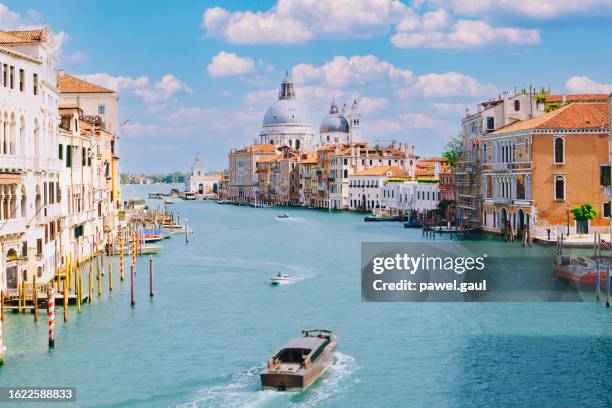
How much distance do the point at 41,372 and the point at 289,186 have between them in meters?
64.9

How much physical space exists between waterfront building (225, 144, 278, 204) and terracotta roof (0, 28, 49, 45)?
222ft

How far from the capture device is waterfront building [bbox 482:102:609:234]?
29219mm

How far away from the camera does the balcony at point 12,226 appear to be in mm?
15234

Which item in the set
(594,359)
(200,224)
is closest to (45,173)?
(594,359)

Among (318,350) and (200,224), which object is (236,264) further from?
(200,224)

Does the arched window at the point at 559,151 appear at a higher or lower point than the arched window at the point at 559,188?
higher

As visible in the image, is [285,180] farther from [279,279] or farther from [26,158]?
[26,158]

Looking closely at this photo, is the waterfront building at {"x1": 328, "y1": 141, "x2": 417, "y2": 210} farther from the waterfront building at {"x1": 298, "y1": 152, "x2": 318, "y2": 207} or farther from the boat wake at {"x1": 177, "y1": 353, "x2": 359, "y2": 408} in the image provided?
the boat wake at {"x1": 177, "y1": 353, "x2": 359, "y2": 408}

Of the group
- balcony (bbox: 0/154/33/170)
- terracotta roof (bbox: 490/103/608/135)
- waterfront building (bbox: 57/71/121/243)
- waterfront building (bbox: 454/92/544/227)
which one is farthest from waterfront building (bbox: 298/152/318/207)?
balcony (bbox: 0/154/33/170)

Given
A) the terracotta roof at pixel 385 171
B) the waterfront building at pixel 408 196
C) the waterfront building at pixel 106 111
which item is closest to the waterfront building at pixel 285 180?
the terracotta roof at pixel 385 171

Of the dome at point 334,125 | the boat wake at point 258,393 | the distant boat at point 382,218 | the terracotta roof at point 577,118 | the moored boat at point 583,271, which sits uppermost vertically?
the dome at point 334,125

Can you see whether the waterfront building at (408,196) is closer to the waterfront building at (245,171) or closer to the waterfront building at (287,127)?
the waterfront building at (245,171)

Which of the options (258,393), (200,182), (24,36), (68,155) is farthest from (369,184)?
(200,182)

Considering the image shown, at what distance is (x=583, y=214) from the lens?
28.5m
